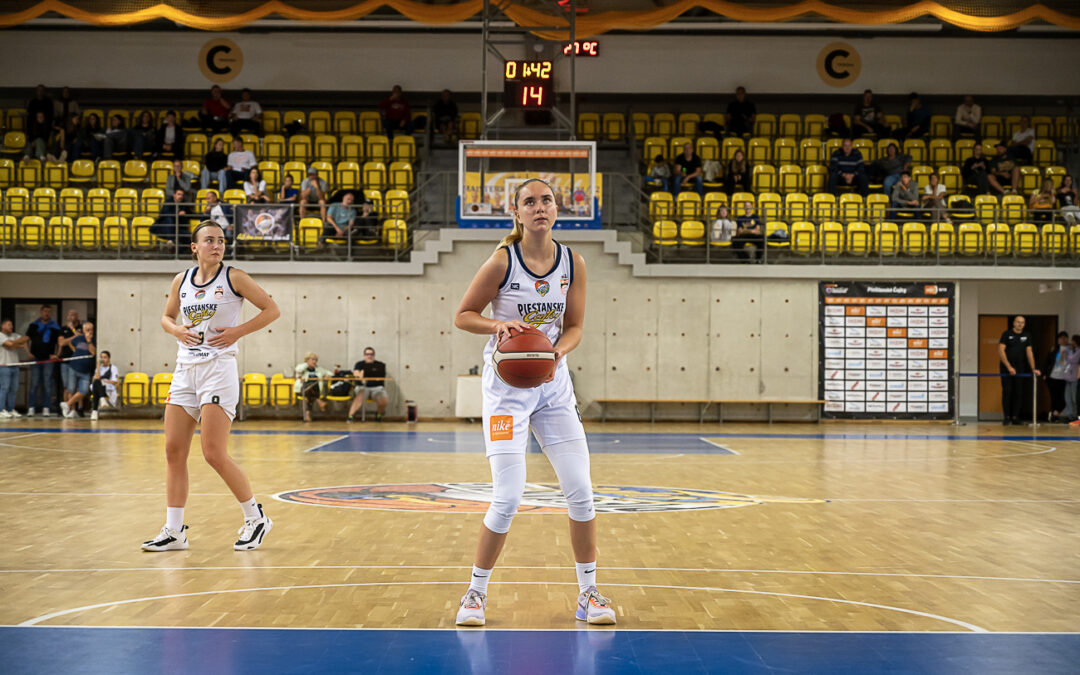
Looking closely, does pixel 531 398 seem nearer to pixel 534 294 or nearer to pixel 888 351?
pixel 534 294

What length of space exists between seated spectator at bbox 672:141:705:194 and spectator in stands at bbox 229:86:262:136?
388 inches

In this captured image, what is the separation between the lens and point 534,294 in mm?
4566

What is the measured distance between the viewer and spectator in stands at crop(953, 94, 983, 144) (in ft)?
80.4

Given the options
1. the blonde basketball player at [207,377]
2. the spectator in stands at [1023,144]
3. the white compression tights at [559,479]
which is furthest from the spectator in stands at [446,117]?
the white compression tights at [559,479]

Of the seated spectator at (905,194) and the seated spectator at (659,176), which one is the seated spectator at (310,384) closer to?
the seated spectator at (659,176)

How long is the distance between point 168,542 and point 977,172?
20.5 m

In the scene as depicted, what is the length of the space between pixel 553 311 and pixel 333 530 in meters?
3.27

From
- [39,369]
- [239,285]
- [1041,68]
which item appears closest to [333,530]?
[239,285]

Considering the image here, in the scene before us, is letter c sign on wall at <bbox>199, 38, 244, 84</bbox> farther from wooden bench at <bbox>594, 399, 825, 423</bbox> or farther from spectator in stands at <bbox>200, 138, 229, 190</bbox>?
wooden bench at <bbox>594, 399, 825, 423</bbox>

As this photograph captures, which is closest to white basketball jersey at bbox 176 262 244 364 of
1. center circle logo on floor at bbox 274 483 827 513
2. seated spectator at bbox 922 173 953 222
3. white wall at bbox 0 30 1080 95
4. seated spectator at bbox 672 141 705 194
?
center circle logo on floor at bbox 274 483 827 513

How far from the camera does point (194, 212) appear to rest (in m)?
20.9

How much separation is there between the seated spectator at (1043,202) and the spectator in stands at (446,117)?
12.7 meters

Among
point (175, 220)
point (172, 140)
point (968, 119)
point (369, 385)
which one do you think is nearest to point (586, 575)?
point (369, 385)

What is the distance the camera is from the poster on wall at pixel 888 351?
20.6m
